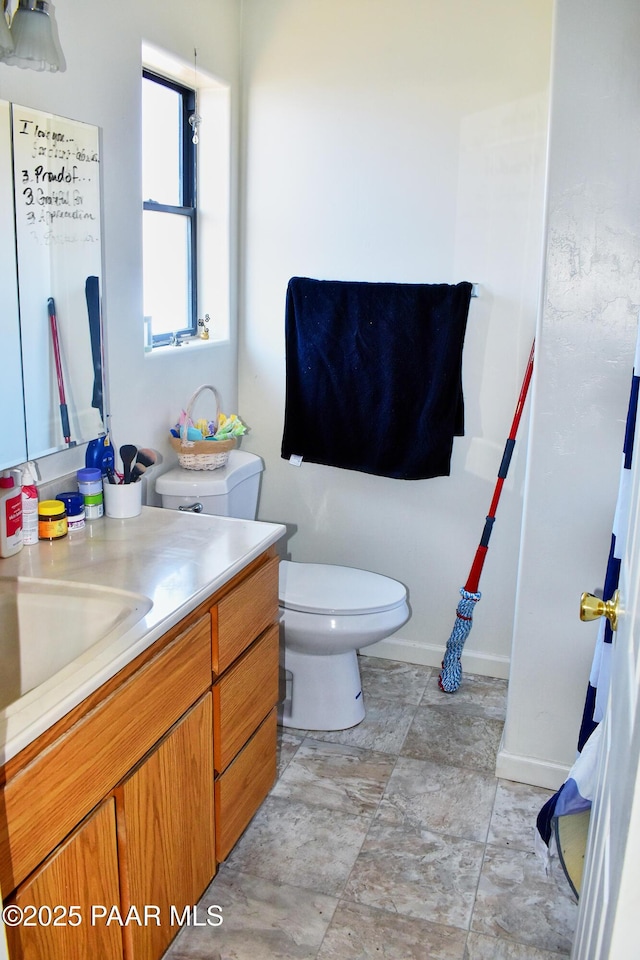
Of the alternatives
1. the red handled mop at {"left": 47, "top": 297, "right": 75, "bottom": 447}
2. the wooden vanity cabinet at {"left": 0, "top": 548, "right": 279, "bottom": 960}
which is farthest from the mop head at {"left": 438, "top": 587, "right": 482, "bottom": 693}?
the red handled mop at {"left": 47, "top": 297, "right": 75, "bottom": 447}

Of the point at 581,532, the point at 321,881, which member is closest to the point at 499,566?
the point at 581,532

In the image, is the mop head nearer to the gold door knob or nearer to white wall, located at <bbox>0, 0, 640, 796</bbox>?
white wall, located at <bbox>0, 0, 640, 796</bbox>

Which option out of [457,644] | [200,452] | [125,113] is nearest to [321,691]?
[457,644]

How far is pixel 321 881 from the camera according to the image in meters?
1.99

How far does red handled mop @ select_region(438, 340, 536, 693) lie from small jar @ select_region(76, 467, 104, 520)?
132 cm

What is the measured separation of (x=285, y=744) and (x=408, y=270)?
155 centimetres

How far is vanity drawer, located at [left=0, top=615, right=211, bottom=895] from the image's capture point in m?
1.17

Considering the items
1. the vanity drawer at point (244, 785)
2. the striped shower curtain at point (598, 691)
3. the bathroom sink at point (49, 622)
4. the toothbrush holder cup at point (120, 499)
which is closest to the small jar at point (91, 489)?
the toothbrush holder cup at point (120, 499)

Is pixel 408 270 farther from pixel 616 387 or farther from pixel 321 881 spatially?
pixel 321 881

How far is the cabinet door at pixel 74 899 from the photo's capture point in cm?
121

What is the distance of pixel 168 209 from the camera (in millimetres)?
2680

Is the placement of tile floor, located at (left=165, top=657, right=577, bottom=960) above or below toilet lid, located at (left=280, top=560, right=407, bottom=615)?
below

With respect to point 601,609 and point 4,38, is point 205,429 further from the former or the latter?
point 601,609

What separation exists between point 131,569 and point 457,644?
58.1 inches
